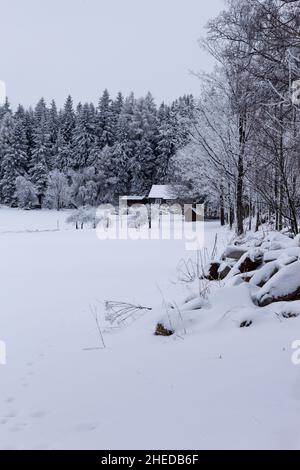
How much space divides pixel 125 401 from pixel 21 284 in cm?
609

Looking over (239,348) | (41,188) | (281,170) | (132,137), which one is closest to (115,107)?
(132,137)

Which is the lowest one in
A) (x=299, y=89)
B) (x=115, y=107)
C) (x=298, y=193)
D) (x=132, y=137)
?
(x=298, y=193)

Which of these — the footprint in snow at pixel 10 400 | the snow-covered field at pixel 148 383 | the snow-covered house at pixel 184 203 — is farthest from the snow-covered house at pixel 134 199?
the footprint in snow at pixel 10 400

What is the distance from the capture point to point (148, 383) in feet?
10.5

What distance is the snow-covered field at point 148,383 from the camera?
2412 millimetres

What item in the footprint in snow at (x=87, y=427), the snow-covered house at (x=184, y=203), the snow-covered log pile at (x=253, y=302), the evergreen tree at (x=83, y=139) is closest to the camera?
the footprint in snow at (x=87, y=427)

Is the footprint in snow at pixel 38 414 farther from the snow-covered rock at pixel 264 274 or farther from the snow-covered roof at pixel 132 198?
the snow-covered roof at pixel 132 198

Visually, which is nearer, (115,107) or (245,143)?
(245,143)

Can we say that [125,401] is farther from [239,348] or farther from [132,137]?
[132,137]

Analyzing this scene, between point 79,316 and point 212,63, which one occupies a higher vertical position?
point 212,63

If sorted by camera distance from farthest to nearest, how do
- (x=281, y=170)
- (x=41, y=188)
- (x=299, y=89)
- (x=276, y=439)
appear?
(x=41, y=188) → (x=281, y=170) → (x=299, y=89) → (x=276, y=439)

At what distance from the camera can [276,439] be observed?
2.21 meters

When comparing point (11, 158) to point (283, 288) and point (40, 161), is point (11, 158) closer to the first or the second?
point (40, 161)

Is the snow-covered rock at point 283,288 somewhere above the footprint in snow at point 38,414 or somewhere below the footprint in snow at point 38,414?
above
